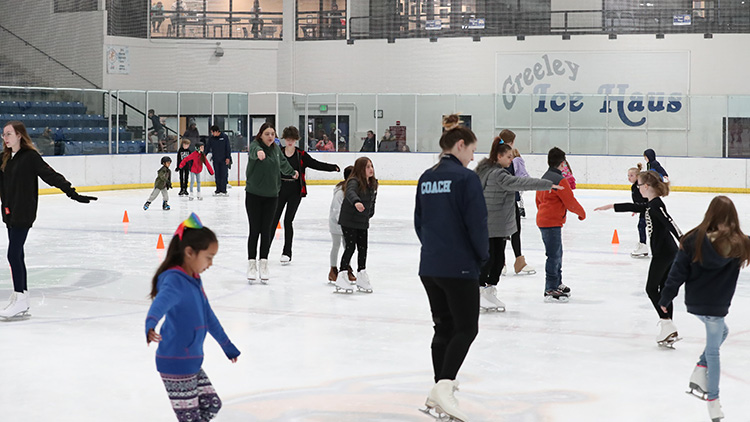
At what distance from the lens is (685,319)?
737 cm

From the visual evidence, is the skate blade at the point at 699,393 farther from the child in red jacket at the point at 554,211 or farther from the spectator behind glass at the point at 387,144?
the spectator behind glass at the point at 387,144

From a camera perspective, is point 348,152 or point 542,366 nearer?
point 542,366

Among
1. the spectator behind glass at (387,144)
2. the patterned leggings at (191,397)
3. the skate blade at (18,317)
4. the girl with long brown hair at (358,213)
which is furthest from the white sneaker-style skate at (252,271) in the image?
the spectator behind glass at (387,144)

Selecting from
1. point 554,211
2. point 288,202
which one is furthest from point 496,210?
point 288,202

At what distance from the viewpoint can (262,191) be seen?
28.9 feet

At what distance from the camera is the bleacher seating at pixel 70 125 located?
20.8 m

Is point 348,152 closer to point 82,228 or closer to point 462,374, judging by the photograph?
point 82,228

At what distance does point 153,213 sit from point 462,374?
11.2 metres

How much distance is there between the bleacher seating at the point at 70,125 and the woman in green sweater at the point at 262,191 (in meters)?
12.9

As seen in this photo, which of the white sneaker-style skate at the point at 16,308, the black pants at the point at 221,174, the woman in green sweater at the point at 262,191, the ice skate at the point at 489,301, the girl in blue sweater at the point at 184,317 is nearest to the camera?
the girl in blue sweater at the point at 184,317

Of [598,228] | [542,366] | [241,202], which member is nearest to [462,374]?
[542,366]

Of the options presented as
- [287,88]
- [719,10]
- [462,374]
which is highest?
[719,10]

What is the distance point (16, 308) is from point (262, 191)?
247 cm

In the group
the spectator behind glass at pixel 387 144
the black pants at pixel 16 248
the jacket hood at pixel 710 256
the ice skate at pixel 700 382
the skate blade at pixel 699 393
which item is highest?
the spectator behind glass at pixel 387 144
